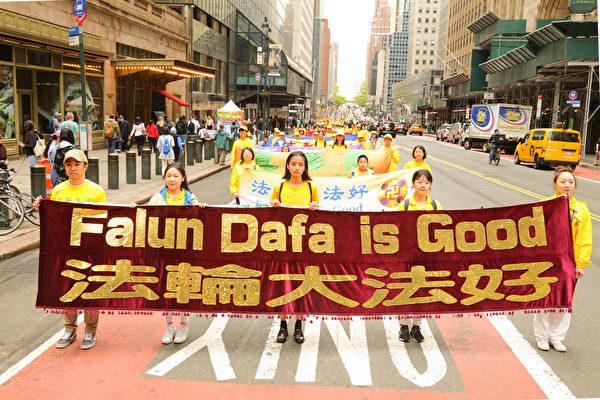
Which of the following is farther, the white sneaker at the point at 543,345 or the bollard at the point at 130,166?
the bollard at the point at 130,166

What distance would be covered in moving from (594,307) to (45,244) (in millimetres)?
6068

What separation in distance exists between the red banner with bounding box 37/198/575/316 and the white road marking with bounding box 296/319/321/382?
350mm

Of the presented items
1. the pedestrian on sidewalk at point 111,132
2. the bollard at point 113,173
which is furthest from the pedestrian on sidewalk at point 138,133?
the bollard at point 113,173

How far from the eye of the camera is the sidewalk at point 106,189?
340 inches

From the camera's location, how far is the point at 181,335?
5.30m

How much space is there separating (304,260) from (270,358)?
37.2 inches

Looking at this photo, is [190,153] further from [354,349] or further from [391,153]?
[354,349]

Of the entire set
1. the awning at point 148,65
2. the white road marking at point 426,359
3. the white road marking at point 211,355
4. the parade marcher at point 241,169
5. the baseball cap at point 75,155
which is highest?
the awning at point 148,65

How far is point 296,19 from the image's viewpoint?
4926 inches

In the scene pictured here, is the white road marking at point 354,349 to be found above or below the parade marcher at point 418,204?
below

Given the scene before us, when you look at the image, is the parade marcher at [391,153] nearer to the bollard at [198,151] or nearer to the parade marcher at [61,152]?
the parade marcher at [61,152]

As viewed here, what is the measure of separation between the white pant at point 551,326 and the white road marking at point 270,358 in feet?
8.23

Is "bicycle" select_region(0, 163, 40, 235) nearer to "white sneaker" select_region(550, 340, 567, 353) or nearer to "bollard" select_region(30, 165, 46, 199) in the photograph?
"bollard" select_region(30, 165, 46, 199)

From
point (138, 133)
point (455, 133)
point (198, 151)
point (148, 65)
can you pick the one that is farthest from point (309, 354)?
point (455, 133)
